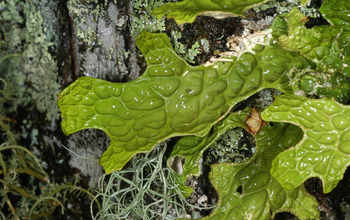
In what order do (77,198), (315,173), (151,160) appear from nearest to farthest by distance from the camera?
(315,173)
(151,160)
(77,198)

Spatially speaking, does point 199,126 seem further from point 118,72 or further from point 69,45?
point 69,45

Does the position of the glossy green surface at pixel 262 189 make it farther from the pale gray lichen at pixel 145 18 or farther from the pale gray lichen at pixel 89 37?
the pale gray lichen at pixel 89 37

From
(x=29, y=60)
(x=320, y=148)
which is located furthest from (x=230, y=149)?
(x=29, y=60)

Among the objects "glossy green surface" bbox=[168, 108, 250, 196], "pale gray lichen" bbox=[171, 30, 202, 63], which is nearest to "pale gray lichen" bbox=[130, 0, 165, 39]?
"pale gray lichen" bbox=[171, 30, 202, 63]

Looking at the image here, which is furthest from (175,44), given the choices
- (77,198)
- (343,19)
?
(77,198)

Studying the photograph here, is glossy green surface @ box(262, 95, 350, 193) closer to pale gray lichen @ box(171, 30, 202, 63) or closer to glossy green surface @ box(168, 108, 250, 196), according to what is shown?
glossy green surface @ box(168, 108, 250, 196)

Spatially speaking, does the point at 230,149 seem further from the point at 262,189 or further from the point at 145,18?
the point at 145,18
